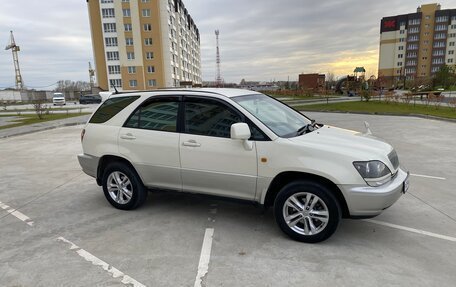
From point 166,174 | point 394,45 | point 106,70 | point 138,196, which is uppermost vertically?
point 394,45

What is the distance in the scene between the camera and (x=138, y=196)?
4.73 meters

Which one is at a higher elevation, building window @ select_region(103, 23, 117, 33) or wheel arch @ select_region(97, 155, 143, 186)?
building window @ select_region(103, 23, 117, 33)

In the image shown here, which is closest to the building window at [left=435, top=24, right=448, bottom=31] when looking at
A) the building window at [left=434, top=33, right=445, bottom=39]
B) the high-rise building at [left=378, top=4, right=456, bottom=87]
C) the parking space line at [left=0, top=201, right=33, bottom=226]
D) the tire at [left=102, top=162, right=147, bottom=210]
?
the high-rise building at [left=378, top=4, right=456, bottom=87]

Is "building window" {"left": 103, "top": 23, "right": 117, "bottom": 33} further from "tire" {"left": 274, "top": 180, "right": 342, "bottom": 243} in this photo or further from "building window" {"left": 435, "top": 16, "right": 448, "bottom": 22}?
"building window" {"left": 435, "top": 16, "right": 448, "bottom": 22}

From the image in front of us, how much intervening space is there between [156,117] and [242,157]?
4.85 feet

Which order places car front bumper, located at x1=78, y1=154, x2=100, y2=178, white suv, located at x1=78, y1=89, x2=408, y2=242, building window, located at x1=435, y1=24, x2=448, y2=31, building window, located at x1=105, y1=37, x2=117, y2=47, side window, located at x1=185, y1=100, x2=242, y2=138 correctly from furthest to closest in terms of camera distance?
building window, located at x1=435, y1=24, x2=448, y2=31, building window, located at x1=105, y1=37, x2=117, y2=47, car front bumper, located at x1=78, y1=154, x2=100, y2=178, side window, located at x1=185, y1=100, x2=242, y2=138, white suv, located at x1=78, y1=89, x2=408, y2=242

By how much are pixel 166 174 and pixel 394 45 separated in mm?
121534

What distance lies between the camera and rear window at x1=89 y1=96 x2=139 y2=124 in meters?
4.89

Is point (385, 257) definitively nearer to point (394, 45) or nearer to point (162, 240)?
point (162, 240)

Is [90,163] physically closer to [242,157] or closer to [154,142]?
[154,142]

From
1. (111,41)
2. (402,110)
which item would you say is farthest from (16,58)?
(402,110)

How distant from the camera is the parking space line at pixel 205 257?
3.06 meters

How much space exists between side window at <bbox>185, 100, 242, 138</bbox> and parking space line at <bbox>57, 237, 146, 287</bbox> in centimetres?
184

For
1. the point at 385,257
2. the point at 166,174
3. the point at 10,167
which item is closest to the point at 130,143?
the point at 166,174
